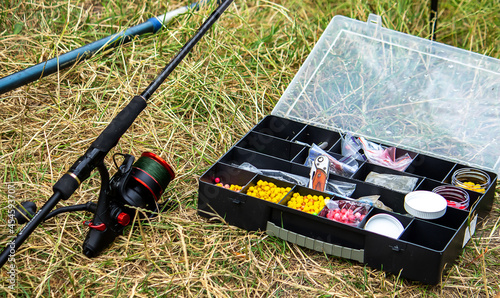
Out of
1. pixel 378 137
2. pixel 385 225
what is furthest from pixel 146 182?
pixel 378 137

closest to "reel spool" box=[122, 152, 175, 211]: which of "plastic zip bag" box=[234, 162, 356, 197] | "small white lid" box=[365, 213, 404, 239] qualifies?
"plastic zip bag" box=[234, 162, 356, 197]

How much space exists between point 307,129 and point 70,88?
4.33 ft

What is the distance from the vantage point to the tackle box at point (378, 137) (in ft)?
7.78

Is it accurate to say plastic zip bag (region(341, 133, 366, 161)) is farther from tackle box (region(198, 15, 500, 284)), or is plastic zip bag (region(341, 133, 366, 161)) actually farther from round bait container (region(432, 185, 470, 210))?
round bait container (region(432, 185, 470, 210))

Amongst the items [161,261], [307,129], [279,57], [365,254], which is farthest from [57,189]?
[279,57]

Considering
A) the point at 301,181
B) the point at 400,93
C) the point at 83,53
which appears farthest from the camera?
the point at 83,53

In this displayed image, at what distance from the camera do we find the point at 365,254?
92.4 inches

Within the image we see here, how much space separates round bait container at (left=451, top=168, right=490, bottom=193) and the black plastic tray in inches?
1.3

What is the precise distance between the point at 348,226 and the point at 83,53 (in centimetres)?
188

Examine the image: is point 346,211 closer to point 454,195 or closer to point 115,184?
point 454,195

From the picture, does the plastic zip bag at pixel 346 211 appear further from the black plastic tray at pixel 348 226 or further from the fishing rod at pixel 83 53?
the fishing rod at pixel 83 53

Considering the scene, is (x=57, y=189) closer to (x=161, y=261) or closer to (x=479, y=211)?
(x=161, y=261)

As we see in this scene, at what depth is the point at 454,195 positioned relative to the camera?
2584mm

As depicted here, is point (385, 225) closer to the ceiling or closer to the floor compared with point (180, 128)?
closer to the ceiling
